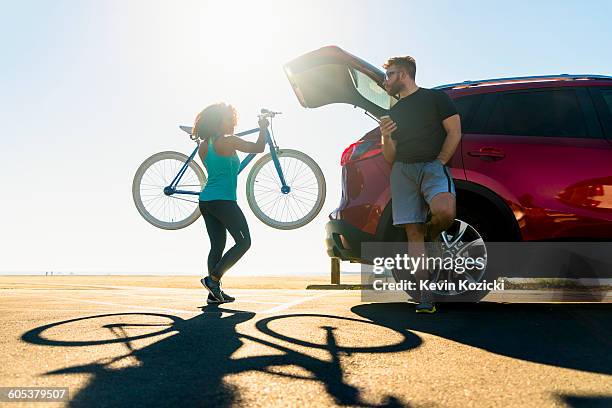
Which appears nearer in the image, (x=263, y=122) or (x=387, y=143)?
(x=387, y=143)

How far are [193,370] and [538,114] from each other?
3504mm

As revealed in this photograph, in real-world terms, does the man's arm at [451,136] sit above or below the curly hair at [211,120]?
below

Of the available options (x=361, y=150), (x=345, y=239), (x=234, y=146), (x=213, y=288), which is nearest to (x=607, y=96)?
(x=361, y=150)

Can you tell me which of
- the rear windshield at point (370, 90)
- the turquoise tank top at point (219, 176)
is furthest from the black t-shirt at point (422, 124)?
the turquoise tank top at point (219, 176)

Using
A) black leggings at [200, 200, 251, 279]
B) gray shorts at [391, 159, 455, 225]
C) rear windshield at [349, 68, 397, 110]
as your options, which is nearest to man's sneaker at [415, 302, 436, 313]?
gray shorts at [391, 159, 455, 225]

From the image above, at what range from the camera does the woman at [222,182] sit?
560 cm

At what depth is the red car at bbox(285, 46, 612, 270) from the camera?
14.5 feet

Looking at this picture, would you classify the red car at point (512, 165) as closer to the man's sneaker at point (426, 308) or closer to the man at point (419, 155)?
the man at point (419, 155)

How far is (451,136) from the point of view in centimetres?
431

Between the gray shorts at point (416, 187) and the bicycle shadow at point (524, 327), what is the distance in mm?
738

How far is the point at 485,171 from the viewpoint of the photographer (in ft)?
14.7

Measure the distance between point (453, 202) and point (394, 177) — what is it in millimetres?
517

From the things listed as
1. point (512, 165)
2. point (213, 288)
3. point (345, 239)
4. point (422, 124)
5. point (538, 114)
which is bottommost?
point (213, 288)

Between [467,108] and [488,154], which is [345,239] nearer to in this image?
[488,154]
